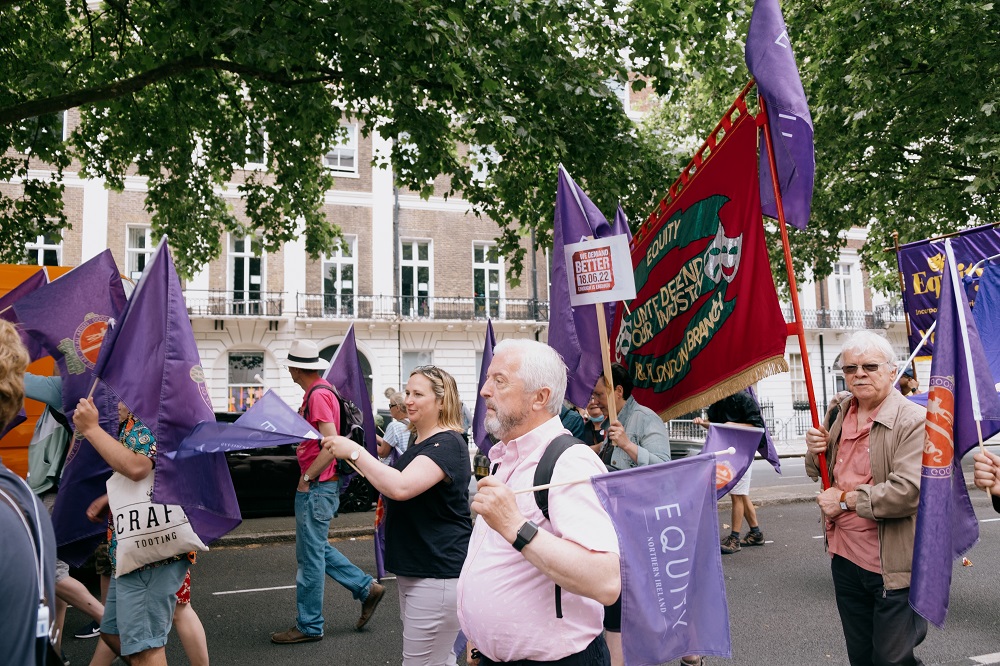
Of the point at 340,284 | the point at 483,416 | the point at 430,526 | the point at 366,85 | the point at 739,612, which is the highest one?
the point at 340,284

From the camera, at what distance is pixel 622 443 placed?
412 centimetres

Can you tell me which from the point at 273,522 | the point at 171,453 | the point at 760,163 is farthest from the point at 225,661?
the point at 273,522

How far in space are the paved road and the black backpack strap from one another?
3330 millimetres

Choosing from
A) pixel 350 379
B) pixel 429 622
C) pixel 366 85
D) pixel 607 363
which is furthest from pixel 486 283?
pixel 429 622

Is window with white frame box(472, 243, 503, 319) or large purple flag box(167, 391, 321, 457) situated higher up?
window with white frame box(472, 243, 503, 319)

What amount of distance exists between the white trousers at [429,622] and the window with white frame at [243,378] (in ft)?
73.1

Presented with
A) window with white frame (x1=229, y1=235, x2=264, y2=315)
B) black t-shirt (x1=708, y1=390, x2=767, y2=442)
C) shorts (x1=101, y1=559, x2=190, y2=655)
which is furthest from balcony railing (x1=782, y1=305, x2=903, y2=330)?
shorts (x1=101, y1=559, x2=190, y2=655)

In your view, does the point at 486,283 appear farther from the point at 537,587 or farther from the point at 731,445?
the point at 537,587

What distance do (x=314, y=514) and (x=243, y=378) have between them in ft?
69.5

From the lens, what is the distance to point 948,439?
3180 millimetres

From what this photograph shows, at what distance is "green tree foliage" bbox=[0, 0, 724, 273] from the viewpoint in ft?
25.7

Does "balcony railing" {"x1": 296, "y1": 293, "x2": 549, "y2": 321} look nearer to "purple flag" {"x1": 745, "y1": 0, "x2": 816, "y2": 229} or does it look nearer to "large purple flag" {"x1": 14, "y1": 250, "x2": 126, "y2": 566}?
"large purple flag" {"x1": 14, "y1": 250, "x2": 126, "y2": 566}

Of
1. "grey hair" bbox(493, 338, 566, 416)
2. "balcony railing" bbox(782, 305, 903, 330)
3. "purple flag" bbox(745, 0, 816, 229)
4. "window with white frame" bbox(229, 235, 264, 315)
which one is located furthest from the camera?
"balcony railing" bbox(782, 305, 903, 330)

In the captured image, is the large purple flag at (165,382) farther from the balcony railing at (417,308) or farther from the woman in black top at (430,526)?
the balcony railing at (417,308)
